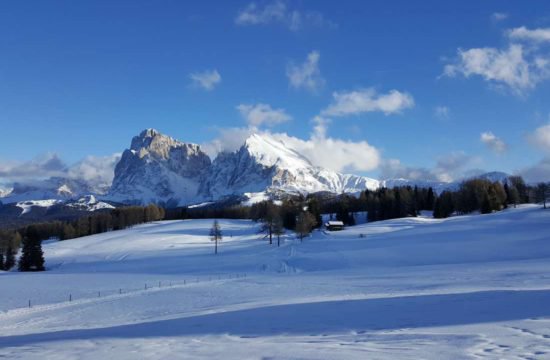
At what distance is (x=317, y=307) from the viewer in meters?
21.2

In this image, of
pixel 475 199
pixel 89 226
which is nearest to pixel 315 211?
pixel 475 199

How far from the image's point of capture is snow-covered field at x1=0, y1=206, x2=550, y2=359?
12673mm

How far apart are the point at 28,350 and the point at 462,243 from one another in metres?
58.8

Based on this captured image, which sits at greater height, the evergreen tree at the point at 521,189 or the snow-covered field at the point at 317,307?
the evergreen tree at the point at 521,189

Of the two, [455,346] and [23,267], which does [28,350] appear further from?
[23,267]

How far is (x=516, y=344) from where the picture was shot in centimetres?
1126

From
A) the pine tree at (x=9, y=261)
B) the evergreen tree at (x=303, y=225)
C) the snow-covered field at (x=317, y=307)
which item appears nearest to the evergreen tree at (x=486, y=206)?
the snow-covered field at (x=317, y=307)

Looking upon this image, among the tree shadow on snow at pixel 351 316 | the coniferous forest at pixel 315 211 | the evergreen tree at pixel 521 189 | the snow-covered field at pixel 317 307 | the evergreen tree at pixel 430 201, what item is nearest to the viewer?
the snow-covered field at pixel 317 307

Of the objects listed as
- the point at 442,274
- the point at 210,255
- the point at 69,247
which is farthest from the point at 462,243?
the point at 69,247

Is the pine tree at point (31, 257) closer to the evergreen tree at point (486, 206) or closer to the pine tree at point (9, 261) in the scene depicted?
the pine tree at point (9, 261)

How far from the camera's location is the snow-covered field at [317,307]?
1267 cm

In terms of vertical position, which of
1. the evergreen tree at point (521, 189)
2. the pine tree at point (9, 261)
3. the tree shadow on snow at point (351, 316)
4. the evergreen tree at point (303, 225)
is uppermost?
the evergreen tree at point (521, 189)

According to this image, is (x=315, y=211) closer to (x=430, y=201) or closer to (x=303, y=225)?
(x=303, y=225)

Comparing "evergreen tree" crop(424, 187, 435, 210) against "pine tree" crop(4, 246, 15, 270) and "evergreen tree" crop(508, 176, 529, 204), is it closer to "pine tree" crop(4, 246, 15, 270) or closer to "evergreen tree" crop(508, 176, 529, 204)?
"evergreen tree" crop(508, 176, 529, 204)
